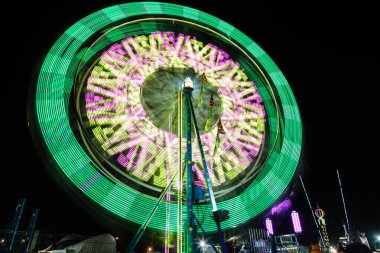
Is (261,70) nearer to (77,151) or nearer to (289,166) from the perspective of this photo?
(289,166)

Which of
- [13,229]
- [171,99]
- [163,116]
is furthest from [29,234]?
[171,99]

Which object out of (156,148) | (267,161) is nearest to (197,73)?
(156,148)

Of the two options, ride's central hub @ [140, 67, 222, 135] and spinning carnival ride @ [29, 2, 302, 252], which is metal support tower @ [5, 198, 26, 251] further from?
ride's central hub @ [140, 67, 222, 135]

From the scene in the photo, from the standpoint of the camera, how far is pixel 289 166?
21.1 ft

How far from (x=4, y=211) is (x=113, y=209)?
49.0 ft

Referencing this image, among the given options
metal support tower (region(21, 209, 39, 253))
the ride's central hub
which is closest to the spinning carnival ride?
the ride's central hub

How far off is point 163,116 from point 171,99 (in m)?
0.65

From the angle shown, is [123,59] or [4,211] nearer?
[123,59]

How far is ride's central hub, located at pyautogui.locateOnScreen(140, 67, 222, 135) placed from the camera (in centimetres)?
649

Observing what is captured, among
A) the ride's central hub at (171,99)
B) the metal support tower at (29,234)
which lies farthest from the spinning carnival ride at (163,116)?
the metal support tower at (29,234)

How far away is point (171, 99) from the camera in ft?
22.7

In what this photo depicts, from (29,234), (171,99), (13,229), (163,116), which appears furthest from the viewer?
(171,99)

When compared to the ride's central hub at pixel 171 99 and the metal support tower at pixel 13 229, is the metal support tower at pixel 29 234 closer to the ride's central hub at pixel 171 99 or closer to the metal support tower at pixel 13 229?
the metal support tower at pixel 13 229

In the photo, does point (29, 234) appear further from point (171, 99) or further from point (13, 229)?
point (171, 99)
